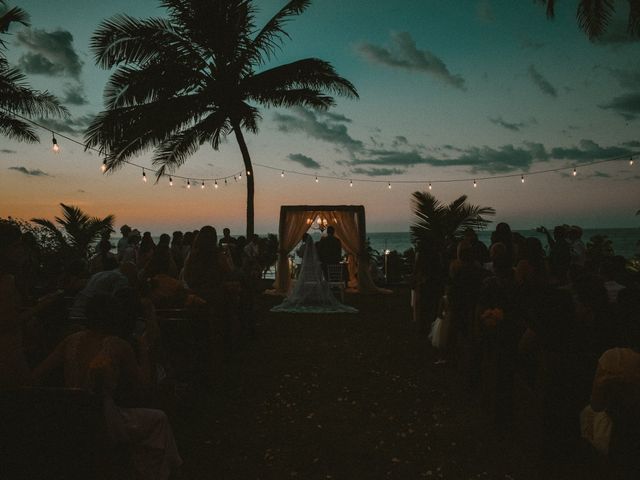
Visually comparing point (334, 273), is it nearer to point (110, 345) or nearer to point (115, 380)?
point (110, 345)

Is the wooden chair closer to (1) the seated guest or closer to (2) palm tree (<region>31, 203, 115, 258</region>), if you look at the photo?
(2) palm tree (<region>31, 203, 115, 258</region>)

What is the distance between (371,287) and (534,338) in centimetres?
1191

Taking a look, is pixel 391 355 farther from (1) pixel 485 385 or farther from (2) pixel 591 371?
(2) pixel 591 371

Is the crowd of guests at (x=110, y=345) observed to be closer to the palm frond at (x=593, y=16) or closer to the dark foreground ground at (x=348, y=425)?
the dark foreground ground at (x=348, y=425)

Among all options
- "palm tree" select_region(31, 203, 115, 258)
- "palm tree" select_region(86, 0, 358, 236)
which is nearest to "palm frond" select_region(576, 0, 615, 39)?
"palm tree" select_region(86, 0, 358, 236)

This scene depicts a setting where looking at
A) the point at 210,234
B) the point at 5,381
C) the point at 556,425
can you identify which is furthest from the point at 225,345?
the point at 556,425

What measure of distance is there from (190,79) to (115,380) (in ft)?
43.3

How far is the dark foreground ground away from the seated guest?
0.97 m

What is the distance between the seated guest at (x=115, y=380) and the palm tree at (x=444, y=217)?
12.5 m

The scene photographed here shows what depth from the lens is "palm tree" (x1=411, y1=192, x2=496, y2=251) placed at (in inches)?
592

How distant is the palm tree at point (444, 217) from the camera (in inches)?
592

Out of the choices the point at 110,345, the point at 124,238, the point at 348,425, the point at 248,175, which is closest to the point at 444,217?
the point at 248,175

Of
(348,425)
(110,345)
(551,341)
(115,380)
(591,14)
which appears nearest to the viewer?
(115,380)

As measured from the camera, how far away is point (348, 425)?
4898 mm
